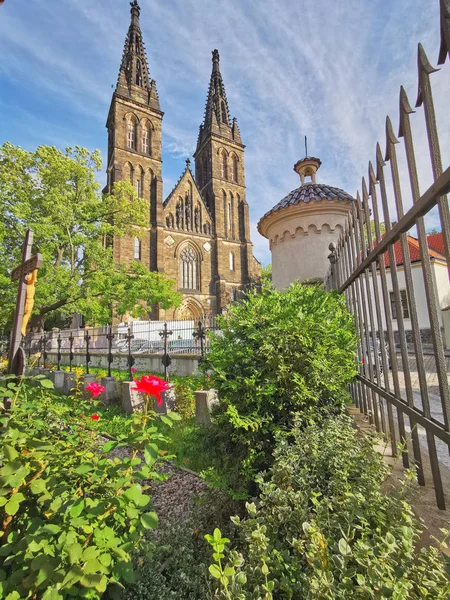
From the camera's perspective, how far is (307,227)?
446 centimetres

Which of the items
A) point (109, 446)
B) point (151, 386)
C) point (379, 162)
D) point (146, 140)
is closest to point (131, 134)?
point (146, 140)

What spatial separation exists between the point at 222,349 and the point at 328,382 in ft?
2.60

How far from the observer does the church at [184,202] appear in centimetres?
2945

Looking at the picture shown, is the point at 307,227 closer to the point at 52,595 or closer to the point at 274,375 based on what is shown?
the point at 274,375

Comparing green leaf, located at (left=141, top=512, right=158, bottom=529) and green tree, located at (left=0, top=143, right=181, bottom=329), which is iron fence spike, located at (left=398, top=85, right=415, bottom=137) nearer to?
green leaf, located at (left=141, top=512, right=158, bottom=529)

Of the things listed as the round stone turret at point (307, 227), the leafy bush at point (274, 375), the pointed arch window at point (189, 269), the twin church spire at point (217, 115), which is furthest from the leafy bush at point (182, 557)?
the twin church spire at point (217, 115)

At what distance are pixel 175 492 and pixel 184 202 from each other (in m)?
32.7

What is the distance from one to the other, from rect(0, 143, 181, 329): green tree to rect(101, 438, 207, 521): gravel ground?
13.7 m

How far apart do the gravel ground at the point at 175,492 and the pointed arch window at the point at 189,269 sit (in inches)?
1114

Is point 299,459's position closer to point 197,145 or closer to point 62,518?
point 62,518

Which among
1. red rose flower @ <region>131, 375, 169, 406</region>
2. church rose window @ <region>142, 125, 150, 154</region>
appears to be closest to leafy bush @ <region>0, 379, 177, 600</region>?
red rose flower @ <region>131, 375, 169, 406</region>

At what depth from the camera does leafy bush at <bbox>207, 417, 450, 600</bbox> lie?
86cm

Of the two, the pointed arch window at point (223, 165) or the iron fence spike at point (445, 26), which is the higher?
the pointed arch window at point (223, 165)

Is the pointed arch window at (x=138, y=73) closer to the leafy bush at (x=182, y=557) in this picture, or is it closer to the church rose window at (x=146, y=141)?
the church rose window at (x=146, y=141)
